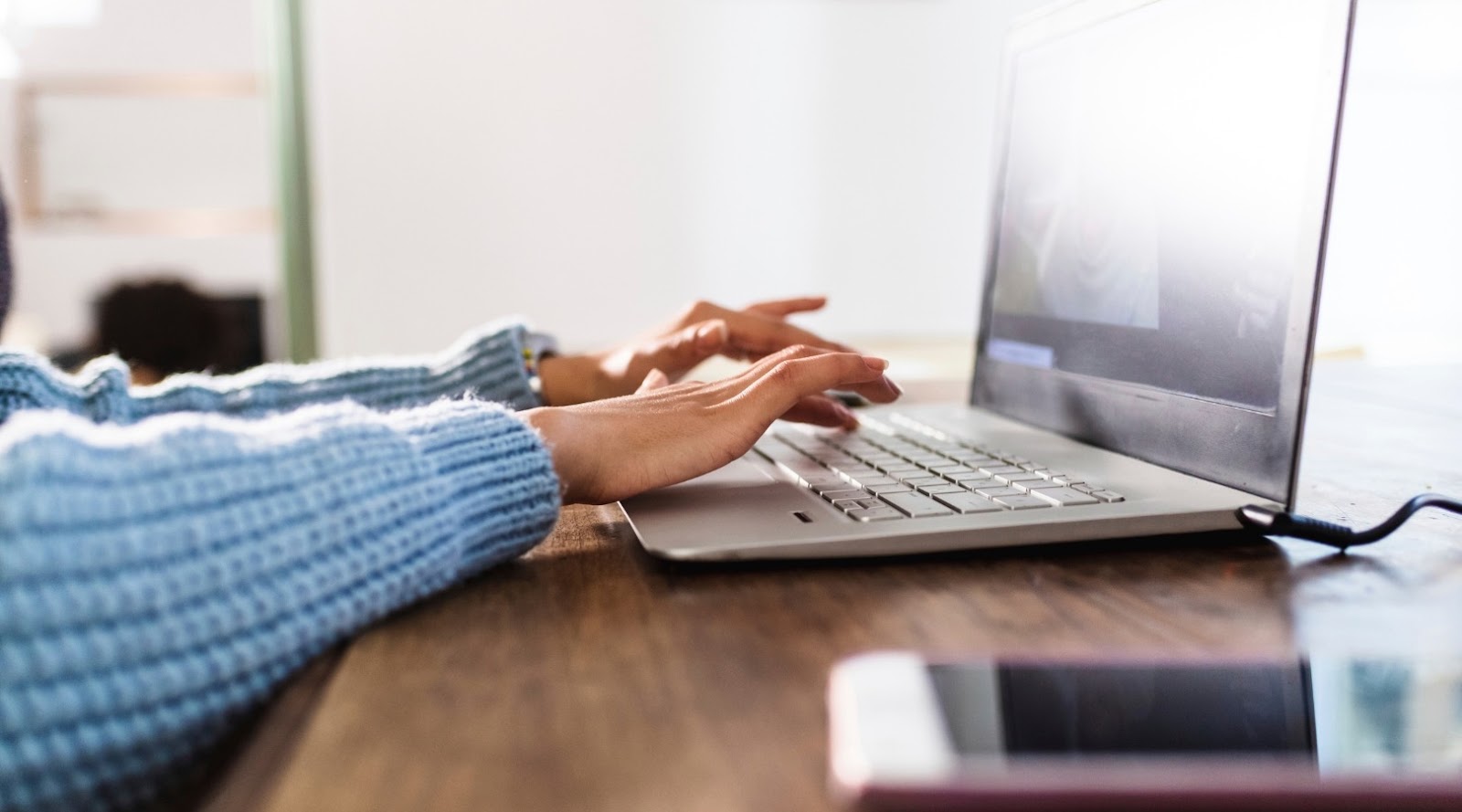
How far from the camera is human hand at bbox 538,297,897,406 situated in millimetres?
843

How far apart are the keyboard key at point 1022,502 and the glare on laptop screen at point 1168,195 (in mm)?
126

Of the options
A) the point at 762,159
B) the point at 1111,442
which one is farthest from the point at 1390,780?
the point at 762,159

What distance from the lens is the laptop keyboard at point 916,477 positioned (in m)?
0.50

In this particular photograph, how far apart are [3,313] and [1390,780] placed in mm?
939

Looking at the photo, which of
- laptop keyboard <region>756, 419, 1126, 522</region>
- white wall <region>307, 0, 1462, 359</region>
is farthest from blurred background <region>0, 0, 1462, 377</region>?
laptop keyboard <region>756, 419, 1126, 522</region>

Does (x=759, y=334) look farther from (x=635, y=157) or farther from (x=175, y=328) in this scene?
(x=175, y=328)

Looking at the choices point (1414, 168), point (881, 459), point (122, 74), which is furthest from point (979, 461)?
point (122, 74)

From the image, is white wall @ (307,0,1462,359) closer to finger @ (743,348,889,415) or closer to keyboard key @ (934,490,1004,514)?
finger @ (743,348,889,415)

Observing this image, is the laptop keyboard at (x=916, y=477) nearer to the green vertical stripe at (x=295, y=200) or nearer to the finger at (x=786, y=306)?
the finger at (x=786, y=306)

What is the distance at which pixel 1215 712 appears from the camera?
0.27 m

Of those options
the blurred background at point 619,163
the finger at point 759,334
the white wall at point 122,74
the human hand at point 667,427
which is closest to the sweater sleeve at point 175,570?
the human hand at point 667,427

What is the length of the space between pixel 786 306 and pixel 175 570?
67 cm

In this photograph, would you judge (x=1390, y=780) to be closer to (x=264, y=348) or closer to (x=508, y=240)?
(x=508, y=240)

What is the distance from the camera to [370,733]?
0.31 metres
